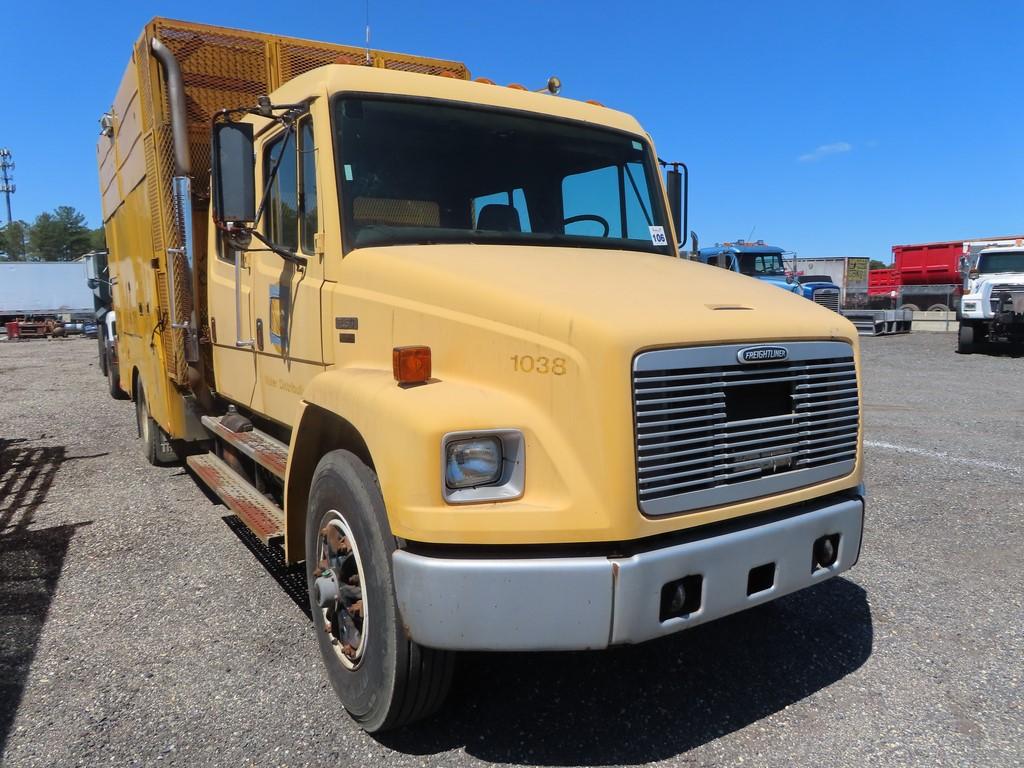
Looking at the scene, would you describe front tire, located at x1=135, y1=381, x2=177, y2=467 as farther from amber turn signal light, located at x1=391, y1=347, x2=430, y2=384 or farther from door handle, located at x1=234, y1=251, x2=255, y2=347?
amber turn signal light, located at x1=391, y1=347, x2=430, y2=384

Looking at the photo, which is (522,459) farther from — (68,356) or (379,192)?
(68,356)

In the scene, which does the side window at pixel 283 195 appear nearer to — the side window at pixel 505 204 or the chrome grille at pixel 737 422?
the side window at pixel 505 204

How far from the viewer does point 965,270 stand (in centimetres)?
1958

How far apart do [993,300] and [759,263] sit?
24.4 feet

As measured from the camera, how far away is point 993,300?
58.0 ft

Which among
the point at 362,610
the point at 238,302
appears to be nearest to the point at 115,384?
the point at 238,302

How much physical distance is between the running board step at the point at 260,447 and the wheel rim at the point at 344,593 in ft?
2.76

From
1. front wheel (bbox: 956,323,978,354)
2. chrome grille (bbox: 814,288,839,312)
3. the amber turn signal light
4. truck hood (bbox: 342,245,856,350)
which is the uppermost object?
truck hood (bbox: 342,245,856,350)

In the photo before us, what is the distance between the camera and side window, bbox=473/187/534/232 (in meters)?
3.59

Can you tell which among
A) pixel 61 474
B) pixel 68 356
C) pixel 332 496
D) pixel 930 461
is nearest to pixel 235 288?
pixel 332 496

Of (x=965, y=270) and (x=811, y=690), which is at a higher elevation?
(x=965, y=270)

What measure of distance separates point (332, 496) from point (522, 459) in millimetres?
888

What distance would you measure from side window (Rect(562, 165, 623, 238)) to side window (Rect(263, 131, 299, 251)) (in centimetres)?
133

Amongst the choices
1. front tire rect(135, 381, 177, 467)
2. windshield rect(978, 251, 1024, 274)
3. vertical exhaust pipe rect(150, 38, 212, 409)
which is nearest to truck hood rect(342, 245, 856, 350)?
vertical exhaust pipe rect(150, 38, 212, 409)
